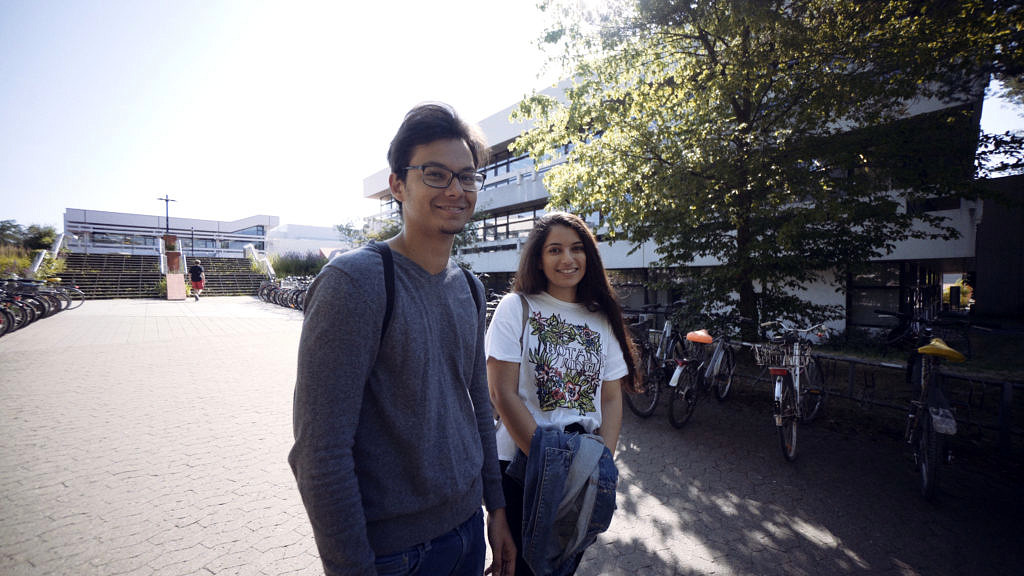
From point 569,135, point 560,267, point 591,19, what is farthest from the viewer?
point 569,135

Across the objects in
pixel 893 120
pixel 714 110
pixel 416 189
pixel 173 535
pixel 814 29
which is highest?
pixel 814 29

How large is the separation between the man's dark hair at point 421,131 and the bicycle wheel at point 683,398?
4836 mm

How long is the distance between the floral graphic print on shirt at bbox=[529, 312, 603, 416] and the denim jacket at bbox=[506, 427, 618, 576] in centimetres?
38

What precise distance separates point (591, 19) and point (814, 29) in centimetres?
311

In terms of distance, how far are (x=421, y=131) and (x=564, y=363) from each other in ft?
3.99

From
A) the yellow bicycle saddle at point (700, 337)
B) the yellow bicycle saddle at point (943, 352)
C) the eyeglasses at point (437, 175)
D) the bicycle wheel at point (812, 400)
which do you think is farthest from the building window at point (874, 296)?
the eyeglasses at point (437, 175)

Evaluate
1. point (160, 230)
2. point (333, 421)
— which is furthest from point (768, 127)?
point (160, 230)

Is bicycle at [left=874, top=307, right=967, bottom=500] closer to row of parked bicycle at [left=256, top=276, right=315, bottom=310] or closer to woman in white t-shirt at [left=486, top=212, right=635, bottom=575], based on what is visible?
woman in white t-shirt at [left=486, top=212, right=635, bottom=575]

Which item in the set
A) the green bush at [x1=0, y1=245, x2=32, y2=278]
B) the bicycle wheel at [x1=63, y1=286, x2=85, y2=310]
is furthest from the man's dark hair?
the green bush at [x1=0, y1=245, x2=32, y2=278]

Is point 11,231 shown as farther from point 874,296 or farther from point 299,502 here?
point 874,296

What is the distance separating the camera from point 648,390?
6.32 meters

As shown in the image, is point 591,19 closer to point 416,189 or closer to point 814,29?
point 814,29

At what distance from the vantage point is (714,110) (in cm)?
643

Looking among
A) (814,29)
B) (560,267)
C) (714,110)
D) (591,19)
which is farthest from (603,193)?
(560,267)
